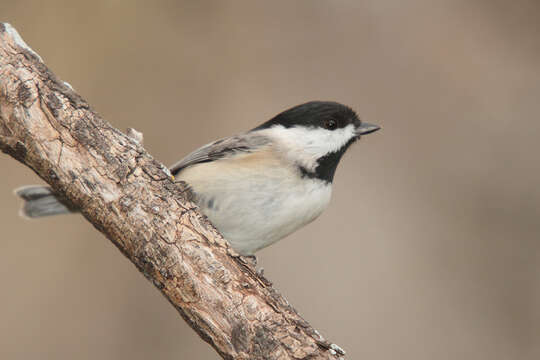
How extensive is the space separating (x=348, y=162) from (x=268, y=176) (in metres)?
1.59

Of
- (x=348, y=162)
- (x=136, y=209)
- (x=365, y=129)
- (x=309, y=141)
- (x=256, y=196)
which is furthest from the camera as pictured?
(x=348, y=162)

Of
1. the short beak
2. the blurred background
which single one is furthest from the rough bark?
the blurred background

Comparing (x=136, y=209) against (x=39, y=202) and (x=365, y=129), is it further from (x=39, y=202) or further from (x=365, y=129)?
(x=365, y=129)

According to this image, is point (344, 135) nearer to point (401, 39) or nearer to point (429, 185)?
point (429, 185)

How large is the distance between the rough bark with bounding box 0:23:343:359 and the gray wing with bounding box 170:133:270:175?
2.34ft

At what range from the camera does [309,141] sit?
237 centimetres

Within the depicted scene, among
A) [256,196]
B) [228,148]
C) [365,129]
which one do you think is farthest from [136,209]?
[365,129]

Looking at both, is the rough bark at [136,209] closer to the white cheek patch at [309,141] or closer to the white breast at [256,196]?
the white breast at [256,196]

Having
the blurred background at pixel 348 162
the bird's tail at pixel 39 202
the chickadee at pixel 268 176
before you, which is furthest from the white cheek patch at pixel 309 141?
the blurred background at pixel 348 162

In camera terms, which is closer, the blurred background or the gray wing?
the gray wing

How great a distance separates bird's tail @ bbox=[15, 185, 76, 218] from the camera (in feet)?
8.06

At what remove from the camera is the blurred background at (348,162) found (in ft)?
11.4

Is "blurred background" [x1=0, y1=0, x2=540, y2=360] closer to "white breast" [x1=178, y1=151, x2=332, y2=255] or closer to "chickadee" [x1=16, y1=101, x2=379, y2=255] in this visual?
"chickadee" [x1=16, y1=101, x2=379, y2=255]

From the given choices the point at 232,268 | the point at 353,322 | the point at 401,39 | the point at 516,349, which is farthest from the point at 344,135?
the point at 516,349
